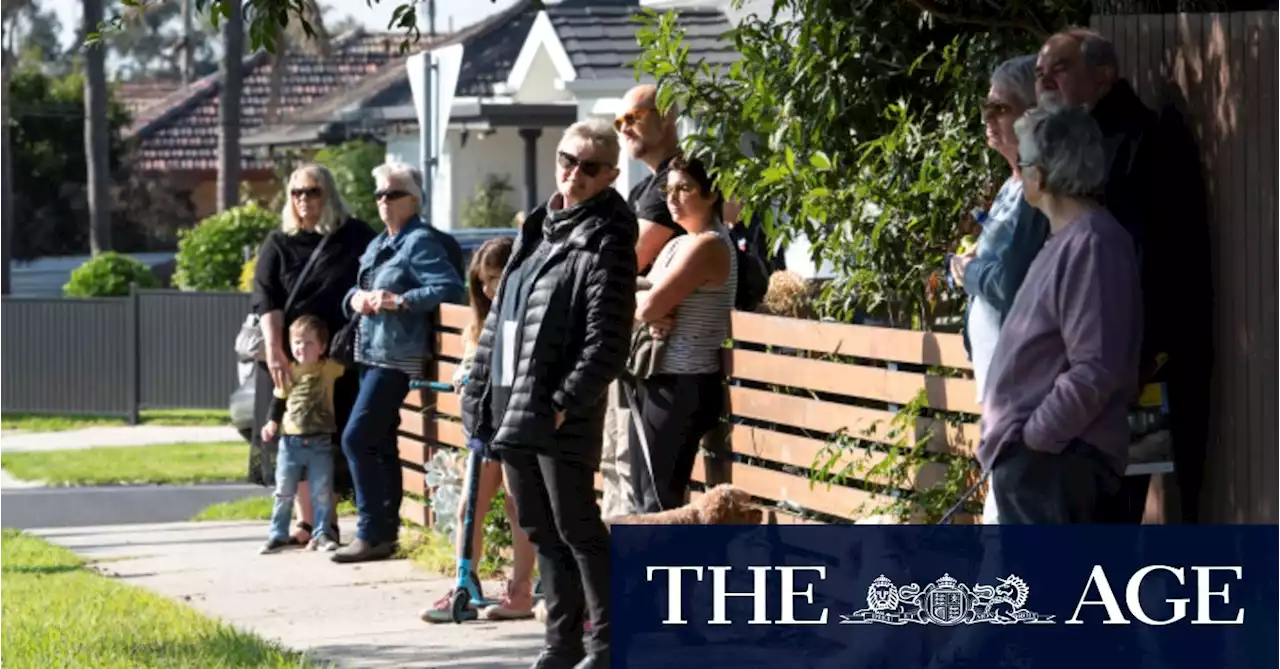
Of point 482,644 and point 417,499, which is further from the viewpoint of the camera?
point 417,499

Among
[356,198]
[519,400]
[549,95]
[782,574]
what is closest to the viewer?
[782,574]

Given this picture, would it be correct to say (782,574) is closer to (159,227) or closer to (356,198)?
(356,198)

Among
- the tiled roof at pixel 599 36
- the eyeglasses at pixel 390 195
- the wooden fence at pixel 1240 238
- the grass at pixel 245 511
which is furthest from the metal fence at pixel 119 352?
the wooden fence at pixel 1240 238

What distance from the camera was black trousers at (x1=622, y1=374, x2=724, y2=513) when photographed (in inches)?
341

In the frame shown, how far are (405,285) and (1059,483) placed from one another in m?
5.62

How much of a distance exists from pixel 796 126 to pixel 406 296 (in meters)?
2.79

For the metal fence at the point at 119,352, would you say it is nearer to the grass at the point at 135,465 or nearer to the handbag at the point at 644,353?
the grass at the point at 135,465

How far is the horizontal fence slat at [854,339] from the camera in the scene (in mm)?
7738

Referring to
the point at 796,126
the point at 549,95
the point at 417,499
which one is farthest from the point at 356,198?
the point at 796,126

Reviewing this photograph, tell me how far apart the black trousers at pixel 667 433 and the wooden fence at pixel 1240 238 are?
8.19 ft

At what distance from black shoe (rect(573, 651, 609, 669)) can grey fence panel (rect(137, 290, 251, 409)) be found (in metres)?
17.4

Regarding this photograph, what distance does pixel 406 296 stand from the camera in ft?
36.2

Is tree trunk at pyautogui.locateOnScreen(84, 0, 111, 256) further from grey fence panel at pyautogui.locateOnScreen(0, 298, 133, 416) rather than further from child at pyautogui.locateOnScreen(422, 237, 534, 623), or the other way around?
child at pyautogui.locateOnScreen(422, 237, 534, 623)

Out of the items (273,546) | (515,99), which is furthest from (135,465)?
(515,99)
